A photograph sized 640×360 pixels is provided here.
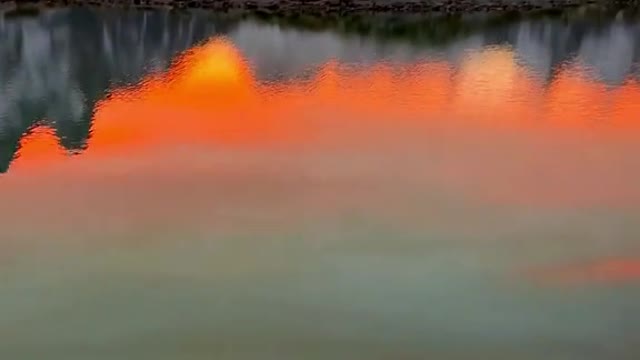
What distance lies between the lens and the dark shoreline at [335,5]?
23.5 metres

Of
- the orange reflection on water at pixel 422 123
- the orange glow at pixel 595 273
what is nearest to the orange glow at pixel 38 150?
the orange reflection on water at pixel 422 123

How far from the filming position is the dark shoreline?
2353cm

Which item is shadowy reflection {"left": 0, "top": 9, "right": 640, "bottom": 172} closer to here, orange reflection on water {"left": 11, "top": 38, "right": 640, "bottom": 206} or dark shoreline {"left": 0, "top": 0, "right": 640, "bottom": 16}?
orange reflection on water {"left": 11, "top": 38, "right": 640, "bottom": 206}

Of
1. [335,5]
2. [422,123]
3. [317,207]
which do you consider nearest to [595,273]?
[317,207]

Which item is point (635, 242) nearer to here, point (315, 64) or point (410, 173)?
point (410, 173)

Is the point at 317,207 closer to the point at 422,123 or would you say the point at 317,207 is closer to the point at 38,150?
the point at 422,123

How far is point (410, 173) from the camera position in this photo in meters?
10.8

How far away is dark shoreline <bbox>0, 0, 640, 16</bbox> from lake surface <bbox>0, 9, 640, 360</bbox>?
20.4 feet

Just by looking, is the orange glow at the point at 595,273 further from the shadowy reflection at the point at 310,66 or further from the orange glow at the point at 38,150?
the orange glow at the point at 38,150

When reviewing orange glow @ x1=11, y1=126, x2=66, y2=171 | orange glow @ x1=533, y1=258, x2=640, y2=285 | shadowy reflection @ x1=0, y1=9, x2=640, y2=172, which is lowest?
orange glow @ x1=533, y1=258, x2=640, y2=285

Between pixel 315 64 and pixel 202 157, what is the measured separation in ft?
21.0

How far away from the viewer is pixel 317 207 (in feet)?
31.6

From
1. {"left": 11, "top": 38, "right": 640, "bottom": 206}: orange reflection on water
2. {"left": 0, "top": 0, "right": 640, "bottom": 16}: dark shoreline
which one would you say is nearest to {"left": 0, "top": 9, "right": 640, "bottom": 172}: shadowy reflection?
{"left": 11, "top": 38, "right": 640, "bottom": 206}: orange reflection on water

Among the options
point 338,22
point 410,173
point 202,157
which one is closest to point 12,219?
point 202,157
